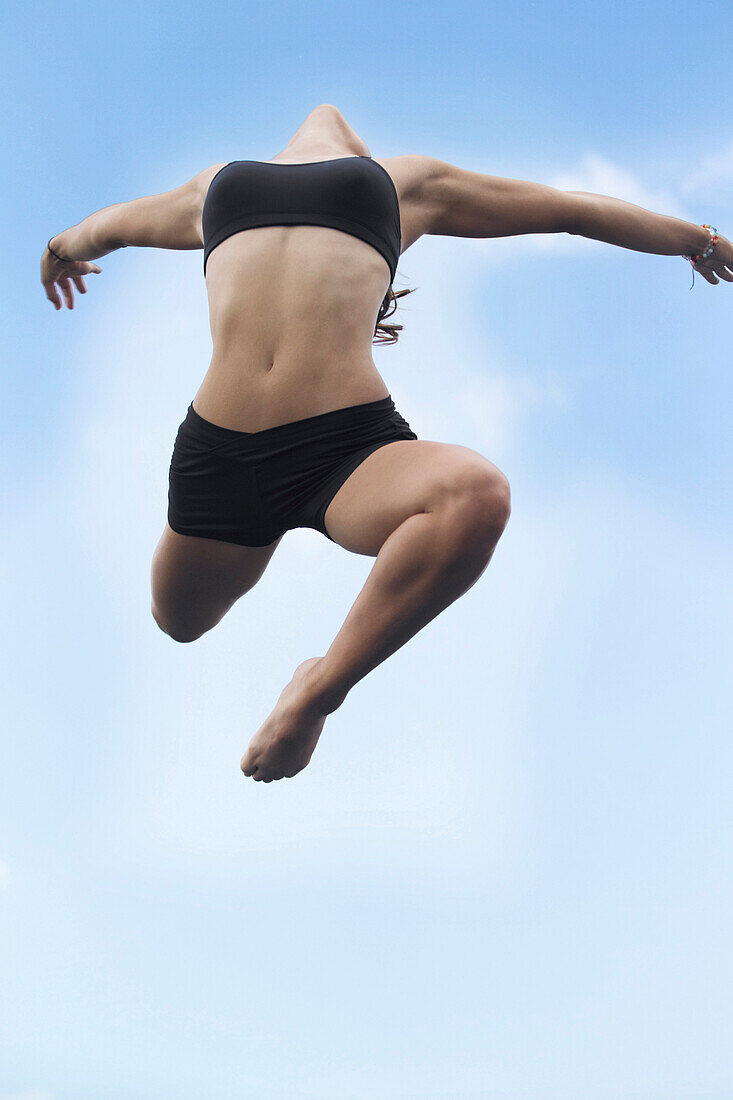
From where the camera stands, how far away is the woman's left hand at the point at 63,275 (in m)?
3.69

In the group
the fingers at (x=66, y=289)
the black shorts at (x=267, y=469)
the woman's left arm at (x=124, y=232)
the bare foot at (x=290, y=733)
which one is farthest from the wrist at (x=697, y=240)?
the fingers at (x=66, y=289)

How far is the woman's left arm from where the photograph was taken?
3029 millimetres

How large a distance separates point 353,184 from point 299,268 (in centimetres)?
27

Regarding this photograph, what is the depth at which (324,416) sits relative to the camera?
8.36 feet

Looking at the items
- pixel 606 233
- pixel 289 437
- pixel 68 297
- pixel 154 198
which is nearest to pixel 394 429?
pixel 289 437

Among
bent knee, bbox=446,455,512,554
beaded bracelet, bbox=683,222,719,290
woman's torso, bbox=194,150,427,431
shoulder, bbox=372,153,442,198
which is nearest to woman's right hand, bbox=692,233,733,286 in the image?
beaded bracelet, bbox=683,222,719,290

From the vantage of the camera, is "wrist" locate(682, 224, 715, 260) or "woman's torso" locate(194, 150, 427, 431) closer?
"woman's torso" locate(194, 150, 427, 431)

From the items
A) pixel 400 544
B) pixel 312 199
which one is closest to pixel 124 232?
pixel 312 199

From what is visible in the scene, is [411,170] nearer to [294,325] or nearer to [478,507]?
[294,325]

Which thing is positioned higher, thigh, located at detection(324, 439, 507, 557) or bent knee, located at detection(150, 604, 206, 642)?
bent knee, located at detection(150, 604, 206, 642)

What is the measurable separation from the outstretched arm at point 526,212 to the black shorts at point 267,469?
0.67 meters

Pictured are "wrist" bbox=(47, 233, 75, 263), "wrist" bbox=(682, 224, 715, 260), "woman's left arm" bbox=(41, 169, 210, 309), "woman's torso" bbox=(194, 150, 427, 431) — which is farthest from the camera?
"wrist" bbox=(47, 233, 75, 263)

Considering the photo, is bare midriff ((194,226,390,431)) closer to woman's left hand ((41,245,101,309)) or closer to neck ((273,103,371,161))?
neck ((273,103,371,161))

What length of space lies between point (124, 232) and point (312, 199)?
2.95ft
